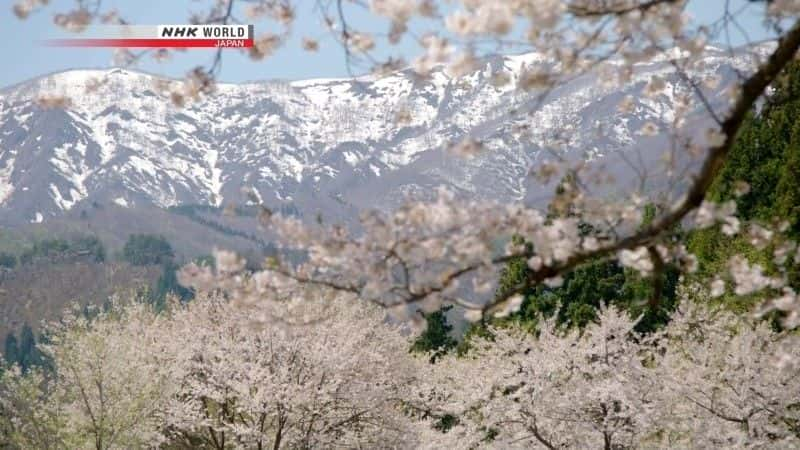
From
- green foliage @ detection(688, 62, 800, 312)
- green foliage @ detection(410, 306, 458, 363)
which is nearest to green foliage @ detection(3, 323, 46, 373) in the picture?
green foliage @ detection(410, 306, 458, 363)

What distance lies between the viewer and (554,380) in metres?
19.2

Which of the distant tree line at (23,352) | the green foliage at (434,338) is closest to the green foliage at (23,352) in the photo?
the distant tree line at (23,352)

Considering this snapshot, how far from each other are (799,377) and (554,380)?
506 cm

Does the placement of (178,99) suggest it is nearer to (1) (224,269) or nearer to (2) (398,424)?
(1) (224,269)

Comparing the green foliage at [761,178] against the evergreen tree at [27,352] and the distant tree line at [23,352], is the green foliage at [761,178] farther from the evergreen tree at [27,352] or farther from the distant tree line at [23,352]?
the evergreen tree at [27,352]

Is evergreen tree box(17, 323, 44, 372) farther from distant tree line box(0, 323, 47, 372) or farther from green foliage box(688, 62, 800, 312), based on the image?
green foliage box(688, 62, 800, 312)

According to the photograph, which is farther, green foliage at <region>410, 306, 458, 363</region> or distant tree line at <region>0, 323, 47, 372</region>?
distant tree line at <region>0, 323, 47, 372</region>

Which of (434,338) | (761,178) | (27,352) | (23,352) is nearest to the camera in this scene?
(761,178)

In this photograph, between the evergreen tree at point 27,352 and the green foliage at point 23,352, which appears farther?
the evergreen tree at point 27,352

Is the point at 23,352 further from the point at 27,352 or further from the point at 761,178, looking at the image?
the point at 761,178

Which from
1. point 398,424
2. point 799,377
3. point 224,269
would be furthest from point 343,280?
point 398,424

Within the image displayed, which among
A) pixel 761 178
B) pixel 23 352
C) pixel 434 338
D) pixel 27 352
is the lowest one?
pixel 434 338

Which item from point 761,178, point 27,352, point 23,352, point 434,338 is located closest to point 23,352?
point 23,352

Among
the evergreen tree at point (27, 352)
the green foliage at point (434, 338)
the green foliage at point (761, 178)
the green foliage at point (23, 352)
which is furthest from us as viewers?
the evergreen tree at point (27, 352)
